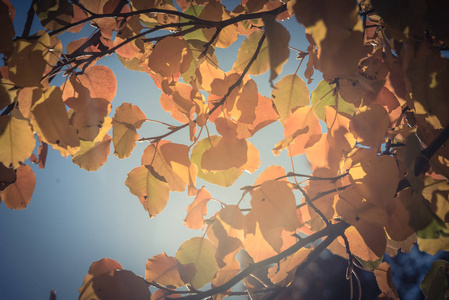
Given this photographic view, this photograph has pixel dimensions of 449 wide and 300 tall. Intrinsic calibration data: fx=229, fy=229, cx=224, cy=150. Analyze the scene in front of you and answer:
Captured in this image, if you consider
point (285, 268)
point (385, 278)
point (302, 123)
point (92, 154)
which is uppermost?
point (92, 154)

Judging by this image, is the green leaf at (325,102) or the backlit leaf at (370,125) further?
the green leaf at (325,102)

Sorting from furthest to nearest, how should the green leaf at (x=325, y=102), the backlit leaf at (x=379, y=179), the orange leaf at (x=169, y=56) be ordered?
the green leaf at (x=325, y=102), the orange leaf at (x=169, y=56), the backlit leaf at (x=379, y=179)

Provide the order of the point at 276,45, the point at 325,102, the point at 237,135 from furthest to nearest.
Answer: the point at 325,102
the point at 237,135
the point at 276,45

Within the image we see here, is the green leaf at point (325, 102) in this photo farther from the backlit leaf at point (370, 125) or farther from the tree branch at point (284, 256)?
the tree branch at point (284, 256)

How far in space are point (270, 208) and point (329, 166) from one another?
0.55 ft

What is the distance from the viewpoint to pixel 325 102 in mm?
585

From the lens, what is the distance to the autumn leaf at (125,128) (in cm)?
51

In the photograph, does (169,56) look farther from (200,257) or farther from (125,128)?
(200,257)

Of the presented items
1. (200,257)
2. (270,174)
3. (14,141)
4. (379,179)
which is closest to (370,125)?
(379,179)

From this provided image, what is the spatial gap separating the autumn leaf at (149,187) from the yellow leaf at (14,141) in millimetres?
201

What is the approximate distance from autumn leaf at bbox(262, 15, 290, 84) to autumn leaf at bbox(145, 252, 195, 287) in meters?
0.46

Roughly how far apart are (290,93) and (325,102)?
4.6 inches

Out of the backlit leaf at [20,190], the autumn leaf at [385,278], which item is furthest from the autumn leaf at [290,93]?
the backlit leaf at [20,190]

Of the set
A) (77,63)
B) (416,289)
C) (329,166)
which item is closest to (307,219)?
(329,166)
